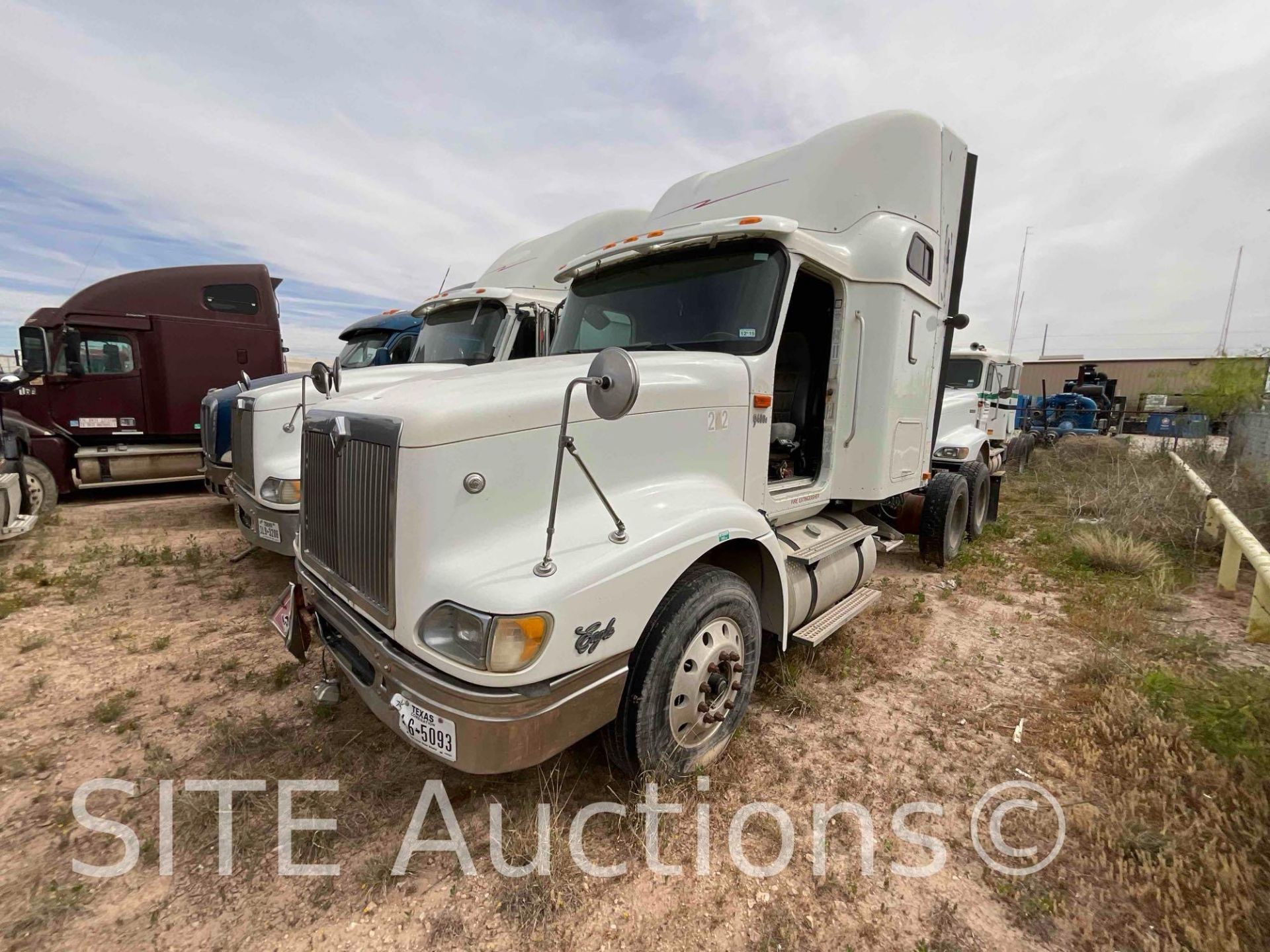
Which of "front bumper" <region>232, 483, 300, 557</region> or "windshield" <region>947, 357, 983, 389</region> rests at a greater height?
"windshield" <region>947, 357, 983, 389</region>

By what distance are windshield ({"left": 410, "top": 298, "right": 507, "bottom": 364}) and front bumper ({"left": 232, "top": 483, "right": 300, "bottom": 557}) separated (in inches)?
95.3

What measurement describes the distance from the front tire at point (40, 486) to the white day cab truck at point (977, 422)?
35.6 feet

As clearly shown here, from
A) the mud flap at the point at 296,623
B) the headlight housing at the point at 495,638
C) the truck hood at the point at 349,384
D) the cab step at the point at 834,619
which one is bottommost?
the cab step at the point at 834,619

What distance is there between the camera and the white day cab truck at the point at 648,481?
2.06 m

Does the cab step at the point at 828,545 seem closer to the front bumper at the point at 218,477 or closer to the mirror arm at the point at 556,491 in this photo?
the mirror arm at the point at 556,491

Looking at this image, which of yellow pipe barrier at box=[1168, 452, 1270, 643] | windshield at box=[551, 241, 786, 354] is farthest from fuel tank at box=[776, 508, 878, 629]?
yellow pipe barrier at box=[1168, 452, 1270, 643]

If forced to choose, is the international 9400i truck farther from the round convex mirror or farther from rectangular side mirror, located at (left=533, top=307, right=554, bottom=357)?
the round convex mirror

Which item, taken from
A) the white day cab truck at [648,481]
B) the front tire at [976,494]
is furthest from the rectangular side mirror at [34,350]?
the front tire at [976,494]

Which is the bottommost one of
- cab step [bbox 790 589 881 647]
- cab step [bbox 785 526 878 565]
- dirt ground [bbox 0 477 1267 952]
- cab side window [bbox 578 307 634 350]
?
dirt ground [bbox 0 477 1267 952]

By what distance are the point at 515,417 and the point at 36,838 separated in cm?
269

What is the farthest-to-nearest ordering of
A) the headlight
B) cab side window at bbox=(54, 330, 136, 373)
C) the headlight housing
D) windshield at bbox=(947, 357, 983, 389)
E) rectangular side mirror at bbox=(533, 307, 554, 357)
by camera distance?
Answer: windshield at bbox=(947, 357, 983, 389) → cab side window at bbox=(54, 330, 136, 373) → rectangular side mirror at bbox=(533, 307, 554, 357) → the headlight → the headlight housing

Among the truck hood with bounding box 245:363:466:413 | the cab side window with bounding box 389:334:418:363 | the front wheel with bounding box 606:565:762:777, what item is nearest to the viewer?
the front wheel with bounding box 606:565:762:777

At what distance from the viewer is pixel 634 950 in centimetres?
197

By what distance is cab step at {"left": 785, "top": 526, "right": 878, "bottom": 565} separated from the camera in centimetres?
358
